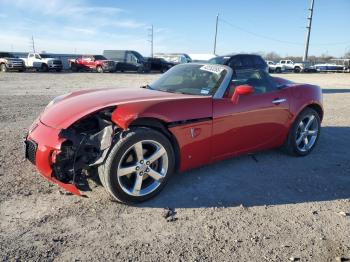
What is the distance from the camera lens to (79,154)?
3.50 m

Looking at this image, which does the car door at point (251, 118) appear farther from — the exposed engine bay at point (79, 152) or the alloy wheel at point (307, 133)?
the exposed engine bay at point (79, 152)

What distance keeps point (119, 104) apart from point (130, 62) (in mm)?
31922

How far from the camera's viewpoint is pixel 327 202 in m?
3.96

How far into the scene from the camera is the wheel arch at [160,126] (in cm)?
367

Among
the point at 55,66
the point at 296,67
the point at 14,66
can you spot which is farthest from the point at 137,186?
the point at 296,67

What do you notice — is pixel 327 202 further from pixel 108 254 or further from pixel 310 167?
pixel 108 254

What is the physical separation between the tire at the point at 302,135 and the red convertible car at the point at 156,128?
23 cm

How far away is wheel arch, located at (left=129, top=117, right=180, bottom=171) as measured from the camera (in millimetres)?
3672

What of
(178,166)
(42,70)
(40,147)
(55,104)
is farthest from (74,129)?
(42,70)

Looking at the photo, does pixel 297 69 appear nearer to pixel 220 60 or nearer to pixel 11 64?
pixel 11 64

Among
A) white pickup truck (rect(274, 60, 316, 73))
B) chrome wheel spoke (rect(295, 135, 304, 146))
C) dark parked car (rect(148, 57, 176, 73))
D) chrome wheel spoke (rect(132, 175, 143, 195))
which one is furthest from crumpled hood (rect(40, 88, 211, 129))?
white pickup truck (rect(274, 60, 316, 73))

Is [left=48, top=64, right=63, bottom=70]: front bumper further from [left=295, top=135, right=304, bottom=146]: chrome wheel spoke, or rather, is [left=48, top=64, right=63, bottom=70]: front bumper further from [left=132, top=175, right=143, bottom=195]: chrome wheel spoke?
[left=132, top=175, right=143, bottom=195]: chrome wheel spoke

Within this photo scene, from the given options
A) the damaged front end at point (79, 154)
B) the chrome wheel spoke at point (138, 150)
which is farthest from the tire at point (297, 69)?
the damaged front end at point (79, 154)

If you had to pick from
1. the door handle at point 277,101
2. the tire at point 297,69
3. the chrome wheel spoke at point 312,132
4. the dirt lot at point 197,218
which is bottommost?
the tire at point 297,69
